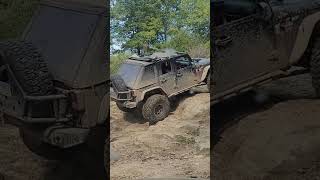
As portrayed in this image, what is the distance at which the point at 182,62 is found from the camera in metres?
4.63

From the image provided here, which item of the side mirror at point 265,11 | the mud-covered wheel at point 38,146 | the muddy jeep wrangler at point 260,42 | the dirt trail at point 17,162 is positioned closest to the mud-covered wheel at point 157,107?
the muddy jeep wrangler at point 260,42

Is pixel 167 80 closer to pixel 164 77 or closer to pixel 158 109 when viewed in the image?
pixel 164 77

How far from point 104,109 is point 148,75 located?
53cm

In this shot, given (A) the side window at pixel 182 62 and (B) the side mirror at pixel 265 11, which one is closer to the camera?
(B) the side mirror at pixel 265 11

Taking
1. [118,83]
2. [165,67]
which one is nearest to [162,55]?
[165,67]

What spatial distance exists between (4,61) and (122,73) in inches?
42.5

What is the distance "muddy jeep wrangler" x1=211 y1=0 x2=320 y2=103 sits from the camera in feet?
14.4

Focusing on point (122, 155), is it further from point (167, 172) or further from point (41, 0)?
point (41, 0)

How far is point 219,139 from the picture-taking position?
457 cm

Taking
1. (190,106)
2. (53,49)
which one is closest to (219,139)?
(190,106)

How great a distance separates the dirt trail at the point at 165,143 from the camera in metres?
4.61

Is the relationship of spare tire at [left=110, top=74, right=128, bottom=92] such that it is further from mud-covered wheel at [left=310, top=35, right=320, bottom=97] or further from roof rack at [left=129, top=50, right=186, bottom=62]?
mud-covered wheel at [left=310, top=35, right=320, bottom=97]

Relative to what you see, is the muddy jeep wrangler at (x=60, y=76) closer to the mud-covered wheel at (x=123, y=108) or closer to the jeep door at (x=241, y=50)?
the mud-covered wheel at (x=123, y=108)

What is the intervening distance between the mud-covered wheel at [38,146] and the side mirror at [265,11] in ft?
7.36
